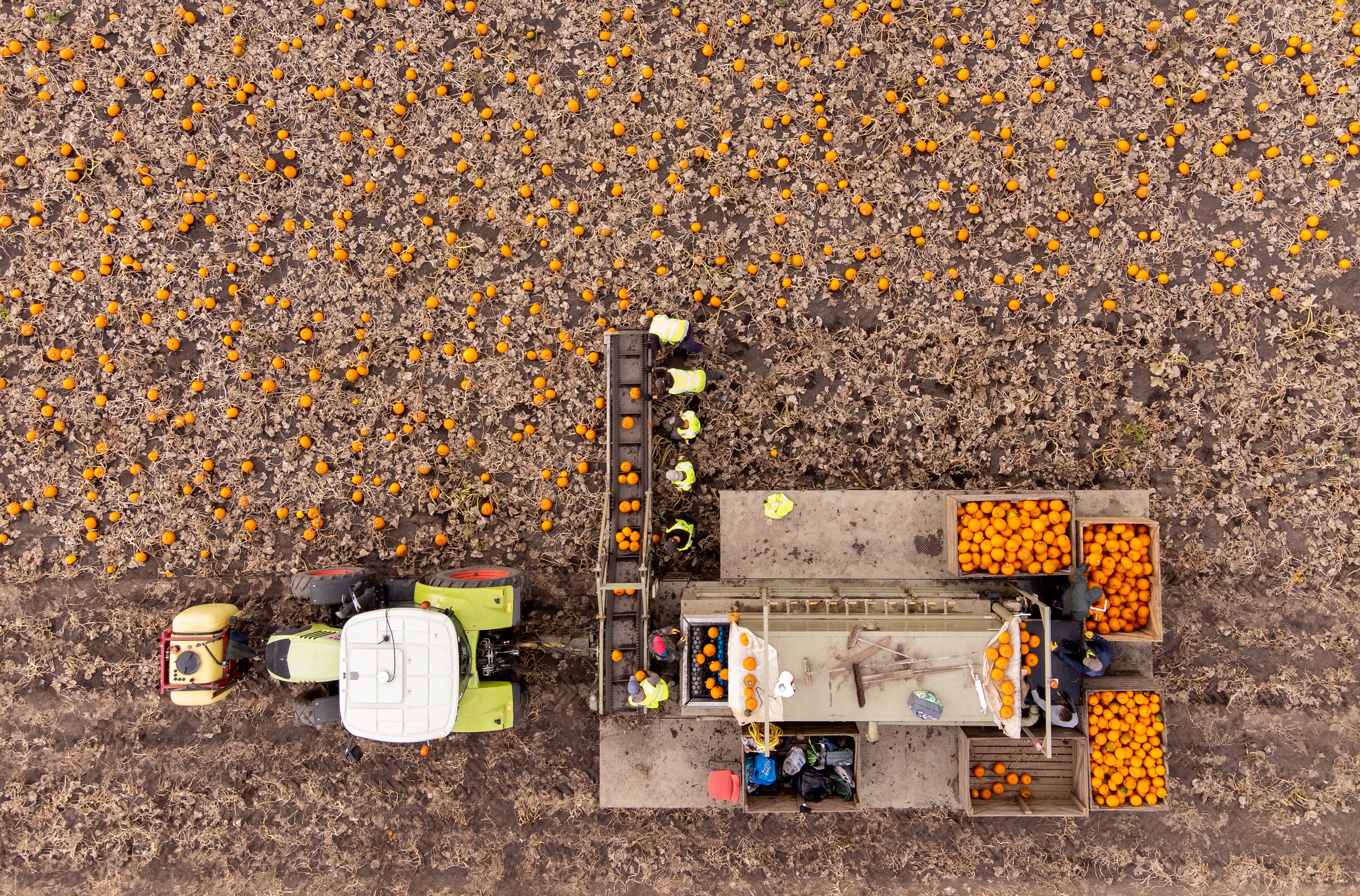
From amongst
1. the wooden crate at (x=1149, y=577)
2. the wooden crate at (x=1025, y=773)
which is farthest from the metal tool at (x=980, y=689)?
the wooden crate at (x=1149, y=577)

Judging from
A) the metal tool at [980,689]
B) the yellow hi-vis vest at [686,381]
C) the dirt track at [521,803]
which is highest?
the yellow hi-vis vest at [686,381]

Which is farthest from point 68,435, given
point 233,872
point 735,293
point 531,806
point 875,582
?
point 875,582

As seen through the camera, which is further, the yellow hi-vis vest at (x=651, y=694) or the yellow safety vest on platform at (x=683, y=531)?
the yellow safety vest on platform at (x=683, y=531)

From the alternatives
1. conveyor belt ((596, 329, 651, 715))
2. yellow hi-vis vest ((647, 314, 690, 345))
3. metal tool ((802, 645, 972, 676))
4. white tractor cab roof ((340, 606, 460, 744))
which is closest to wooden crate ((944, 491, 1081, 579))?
metal tool ((802, 645, 972, 676))

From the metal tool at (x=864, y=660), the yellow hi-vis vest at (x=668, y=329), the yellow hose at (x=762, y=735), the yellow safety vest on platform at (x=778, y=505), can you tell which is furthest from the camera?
the yellow safety vest on platform at (x=778, y=505)

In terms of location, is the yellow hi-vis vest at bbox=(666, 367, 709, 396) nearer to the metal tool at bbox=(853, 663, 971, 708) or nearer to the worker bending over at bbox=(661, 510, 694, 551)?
the worker bending over at bbox=(661, 510, 694, 551)

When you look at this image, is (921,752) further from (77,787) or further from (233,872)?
(77,787)

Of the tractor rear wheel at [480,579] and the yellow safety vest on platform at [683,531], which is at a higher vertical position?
the yellow safety vest on platform at [683,531]

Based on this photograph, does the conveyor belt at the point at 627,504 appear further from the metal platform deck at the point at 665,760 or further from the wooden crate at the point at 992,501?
the wooden crate at the point at 992,501
